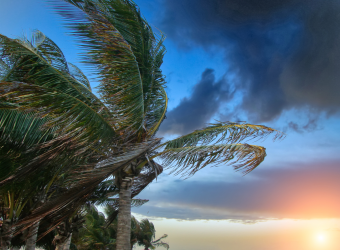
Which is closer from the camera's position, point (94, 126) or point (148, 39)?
point (94, 126)

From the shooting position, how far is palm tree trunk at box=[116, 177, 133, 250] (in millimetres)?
7703

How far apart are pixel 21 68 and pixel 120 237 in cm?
627

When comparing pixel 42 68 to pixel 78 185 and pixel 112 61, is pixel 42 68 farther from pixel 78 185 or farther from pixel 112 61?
pixel 78 185

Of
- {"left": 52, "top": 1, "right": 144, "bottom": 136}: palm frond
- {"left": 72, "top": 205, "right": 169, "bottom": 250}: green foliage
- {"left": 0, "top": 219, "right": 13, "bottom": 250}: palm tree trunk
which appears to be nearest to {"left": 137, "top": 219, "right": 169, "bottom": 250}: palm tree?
{"left": 72, "top": 205, "right": 169, "bottom": 250}: green foliage

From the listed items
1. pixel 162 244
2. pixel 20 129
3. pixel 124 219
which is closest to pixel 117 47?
pixel 20 129

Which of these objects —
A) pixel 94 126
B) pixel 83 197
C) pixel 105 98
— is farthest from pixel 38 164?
pixel 105 98

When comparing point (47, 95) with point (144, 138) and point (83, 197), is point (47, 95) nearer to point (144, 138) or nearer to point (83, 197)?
point (83, 197)

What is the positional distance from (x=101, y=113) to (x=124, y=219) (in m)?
3.34

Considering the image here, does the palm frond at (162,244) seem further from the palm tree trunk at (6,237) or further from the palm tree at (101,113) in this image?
the palm tree at (101,113)

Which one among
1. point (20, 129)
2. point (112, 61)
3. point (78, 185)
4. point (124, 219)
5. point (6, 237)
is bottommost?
point (6, 237)

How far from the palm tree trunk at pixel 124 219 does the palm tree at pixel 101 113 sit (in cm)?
3

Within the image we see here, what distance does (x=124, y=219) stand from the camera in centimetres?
797

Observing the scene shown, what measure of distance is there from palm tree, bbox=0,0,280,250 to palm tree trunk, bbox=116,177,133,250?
0.09ft

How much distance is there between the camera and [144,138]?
931cm
